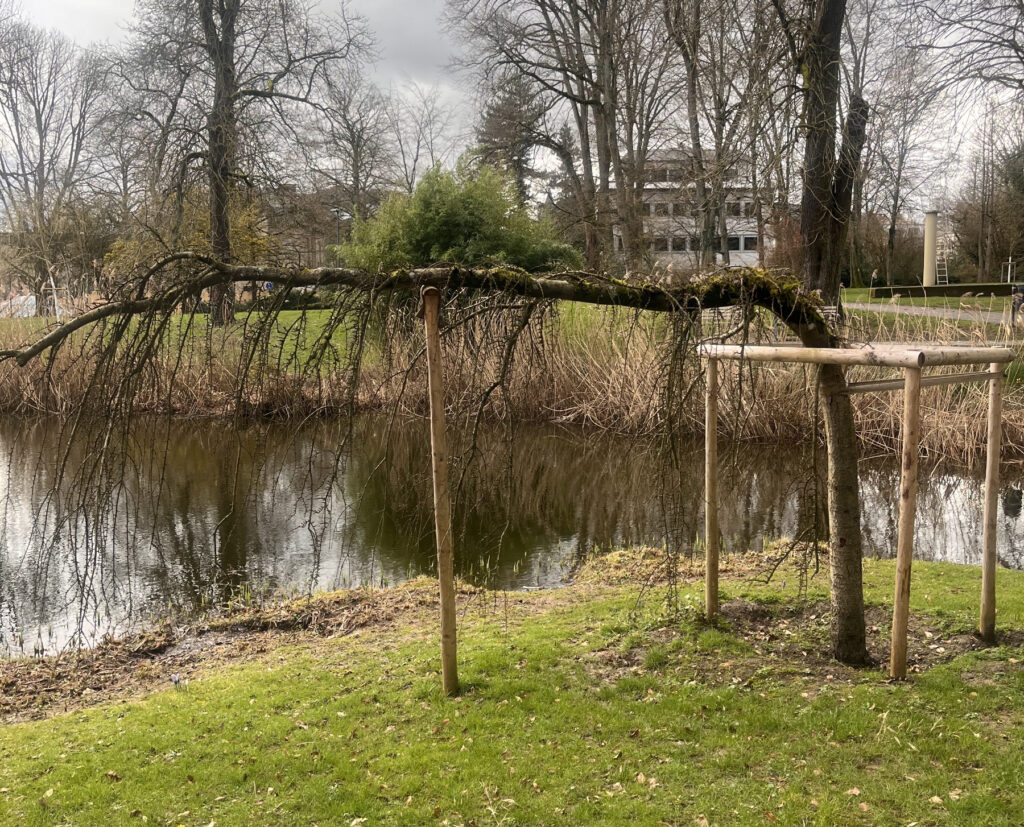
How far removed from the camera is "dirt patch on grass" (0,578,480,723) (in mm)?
5152

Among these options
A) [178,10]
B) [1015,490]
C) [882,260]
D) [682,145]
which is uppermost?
[178,10]

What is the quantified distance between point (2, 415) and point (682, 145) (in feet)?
57.4

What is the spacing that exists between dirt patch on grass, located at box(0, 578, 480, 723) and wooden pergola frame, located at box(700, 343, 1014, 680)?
2.76 metres

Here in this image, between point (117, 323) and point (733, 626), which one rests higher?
point (117, 323)

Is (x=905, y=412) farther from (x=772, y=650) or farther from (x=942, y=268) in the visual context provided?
(x=942, y=268)

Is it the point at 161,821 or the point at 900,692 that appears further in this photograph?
the point at 900,692

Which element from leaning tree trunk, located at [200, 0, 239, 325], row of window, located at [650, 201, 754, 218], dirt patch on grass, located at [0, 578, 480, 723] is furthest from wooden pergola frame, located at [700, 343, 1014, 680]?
leaning tree trunk, located at [200, 0, 239, 325]

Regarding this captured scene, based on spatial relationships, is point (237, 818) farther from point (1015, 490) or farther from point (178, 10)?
point (178, 10)

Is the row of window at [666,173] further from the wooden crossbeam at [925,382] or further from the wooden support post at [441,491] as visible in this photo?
the wooden support post at [441,491]

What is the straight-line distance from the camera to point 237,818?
3244 mm

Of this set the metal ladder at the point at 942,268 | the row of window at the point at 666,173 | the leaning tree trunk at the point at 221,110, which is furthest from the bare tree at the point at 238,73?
the metal ladder at the point at 942,268

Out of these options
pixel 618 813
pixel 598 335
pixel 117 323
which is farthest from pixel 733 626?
pixel 598 335

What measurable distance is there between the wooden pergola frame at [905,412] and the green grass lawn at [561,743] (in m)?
0.30

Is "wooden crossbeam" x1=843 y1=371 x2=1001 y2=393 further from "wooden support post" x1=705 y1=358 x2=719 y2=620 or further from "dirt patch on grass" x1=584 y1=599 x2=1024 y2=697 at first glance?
"dirt patch on grass" x1=584 y1=599 x2=1024 y2=697
